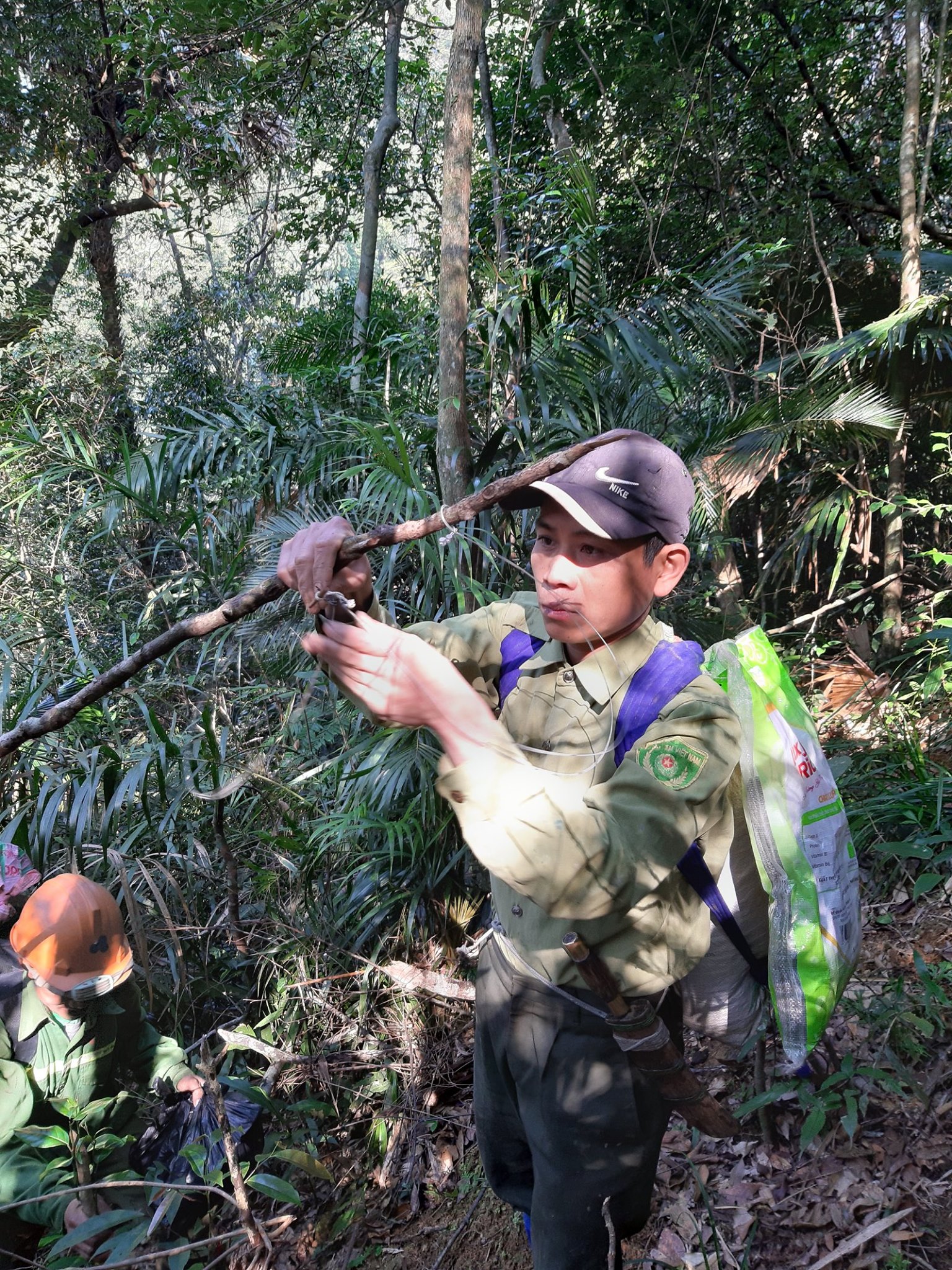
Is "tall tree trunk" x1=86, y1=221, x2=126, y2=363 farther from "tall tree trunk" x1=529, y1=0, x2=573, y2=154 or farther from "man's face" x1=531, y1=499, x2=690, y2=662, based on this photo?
"man's face" x1=531, y1=499, x2=690, y2=662

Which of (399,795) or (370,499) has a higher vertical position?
(370,499)

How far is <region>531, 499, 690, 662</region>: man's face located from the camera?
56.7 inches

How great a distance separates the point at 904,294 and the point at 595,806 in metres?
4.21

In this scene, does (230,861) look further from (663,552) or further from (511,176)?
(511,176)

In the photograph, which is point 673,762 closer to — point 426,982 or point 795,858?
point 795,858

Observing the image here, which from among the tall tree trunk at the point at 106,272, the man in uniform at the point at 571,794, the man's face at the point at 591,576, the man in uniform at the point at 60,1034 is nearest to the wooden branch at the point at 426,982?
the man in uniform at the point at 60,1034

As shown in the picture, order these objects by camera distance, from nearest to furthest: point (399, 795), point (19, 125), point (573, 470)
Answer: point (573, 470), point (399, 795), point (19, 125)

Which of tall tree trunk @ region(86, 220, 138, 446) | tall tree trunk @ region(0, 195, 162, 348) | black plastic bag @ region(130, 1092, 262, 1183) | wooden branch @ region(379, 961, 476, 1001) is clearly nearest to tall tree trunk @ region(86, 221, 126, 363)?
tall tree trunk @ region(86, 220, 138, 446)

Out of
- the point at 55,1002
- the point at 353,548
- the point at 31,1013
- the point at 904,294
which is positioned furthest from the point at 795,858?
the point at 904,294

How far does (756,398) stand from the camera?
4535mm

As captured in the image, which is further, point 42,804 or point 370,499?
point 370,499

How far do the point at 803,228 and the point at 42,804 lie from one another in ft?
17.5

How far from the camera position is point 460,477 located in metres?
3.32

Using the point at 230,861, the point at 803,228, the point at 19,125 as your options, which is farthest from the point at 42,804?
the point at 19,125
